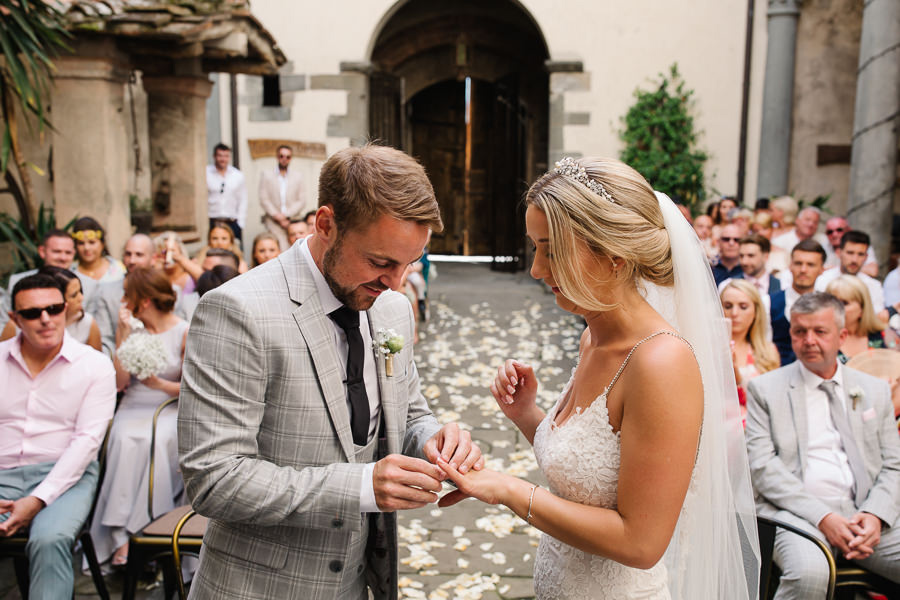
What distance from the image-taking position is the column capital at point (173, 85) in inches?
354

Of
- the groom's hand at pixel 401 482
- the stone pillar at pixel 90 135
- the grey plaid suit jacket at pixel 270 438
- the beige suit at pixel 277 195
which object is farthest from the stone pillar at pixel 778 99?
the groom's hand at pixel 401 482

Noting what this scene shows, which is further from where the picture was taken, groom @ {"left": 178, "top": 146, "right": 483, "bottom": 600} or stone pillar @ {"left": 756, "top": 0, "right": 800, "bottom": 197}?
stone pillar @ {"left": 756, "top": 0, "right": 800, "bottom": 197}

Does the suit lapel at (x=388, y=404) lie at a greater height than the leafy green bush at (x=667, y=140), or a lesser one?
lesser

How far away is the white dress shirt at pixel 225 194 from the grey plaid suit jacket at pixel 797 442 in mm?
8261

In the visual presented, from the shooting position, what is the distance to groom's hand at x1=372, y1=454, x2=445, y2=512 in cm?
179

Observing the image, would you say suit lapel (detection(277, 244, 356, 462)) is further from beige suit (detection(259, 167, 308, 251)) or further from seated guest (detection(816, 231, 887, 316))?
beige suit (detection(259, 167, 308, 251))

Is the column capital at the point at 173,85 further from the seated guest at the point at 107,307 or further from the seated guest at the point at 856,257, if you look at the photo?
the seated guest at the point at 856,257

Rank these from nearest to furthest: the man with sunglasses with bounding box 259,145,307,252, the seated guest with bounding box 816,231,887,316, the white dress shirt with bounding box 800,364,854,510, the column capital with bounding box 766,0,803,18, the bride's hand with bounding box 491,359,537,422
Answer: the bride's hand with bounding box 491,359,537,422 < the white dress shirt with bounding box 800,364,854,510 < the seated guest with bounding box 816,231,887,316 < the man with sunglasses with bounding box 259,145,307,252 < the column capital with bounding box 766,0,803,18

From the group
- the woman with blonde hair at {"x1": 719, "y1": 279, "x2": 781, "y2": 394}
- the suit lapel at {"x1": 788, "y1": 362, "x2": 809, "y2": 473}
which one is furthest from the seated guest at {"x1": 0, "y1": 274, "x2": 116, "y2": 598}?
the woman with blonde hair at {"x1": 719, "y1": 279, "x2": 781, "y2": 394}

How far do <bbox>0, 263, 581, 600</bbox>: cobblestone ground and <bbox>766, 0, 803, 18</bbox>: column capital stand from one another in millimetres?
5313

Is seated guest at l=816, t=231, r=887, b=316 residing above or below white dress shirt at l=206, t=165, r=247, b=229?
below

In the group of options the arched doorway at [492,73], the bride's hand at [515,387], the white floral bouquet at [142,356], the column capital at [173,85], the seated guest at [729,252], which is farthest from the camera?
the arched doorway at [492,73]

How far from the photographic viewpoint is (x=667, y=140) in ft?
39.5

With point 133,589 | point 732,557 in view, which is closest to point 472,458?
point 732,557
